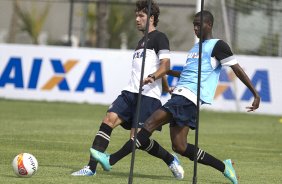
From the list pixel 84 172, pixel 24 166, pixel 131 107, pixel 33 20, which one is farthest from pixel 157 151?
pixel 33 20

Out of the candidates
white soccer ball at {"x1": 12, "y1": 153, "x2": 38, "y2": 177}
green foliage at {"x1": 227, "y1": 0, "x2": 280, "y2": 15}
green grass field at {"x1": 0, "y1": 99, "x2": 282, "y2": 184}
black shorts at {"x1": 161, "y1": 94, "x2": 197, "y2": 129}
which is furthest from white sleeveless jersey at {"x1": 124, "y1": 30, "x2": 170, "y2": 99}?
green foliage at {"x1": 227, "y1": 0, "x2": 280, "y2": 15}

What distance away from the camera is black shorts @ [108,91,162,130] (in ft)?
41.6

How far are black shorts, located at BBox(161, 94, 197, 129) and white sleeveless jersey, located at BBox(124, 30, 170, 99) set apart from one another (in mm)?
755

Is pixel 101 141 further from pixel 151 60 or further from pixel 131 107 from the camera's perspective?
pixel 151 60

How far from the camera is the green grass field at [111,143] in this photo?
41.7 ft

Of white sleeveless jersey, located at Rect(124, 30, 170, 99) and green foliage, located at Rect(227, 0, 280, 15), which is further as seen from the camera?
green foliage, located at Rect(227, 0, 280, 15)

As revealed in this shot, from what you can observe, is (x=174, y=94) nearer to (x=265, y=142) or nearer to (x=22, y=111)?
(x=265, y=142)

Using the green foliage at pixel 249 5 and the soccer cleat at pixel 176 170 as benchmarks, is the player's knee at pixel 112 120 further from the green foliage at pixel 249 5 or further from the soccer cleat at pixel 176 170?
the green foliage at pixel 249 5

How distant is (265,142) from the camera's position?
19188 millimetres

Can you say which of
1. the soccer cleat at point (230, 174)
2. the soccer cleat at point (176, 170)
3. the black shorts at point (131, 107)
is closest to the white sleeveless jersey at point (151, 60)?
the black shorts at point (131, 107)

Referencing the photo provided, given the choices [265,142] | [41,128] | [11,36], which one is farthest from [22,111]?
[11,36]

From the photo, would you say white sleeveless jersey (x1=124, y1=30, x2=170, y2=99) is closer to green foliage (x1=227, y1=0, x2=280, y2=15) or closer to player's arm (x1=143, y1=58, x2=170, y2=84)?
player's arm (x1=143, y1=58, x2=170, y2=84)

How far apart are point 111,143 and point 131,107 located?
15.5ft

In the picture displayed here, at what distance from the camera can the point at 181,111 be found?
470 inches
